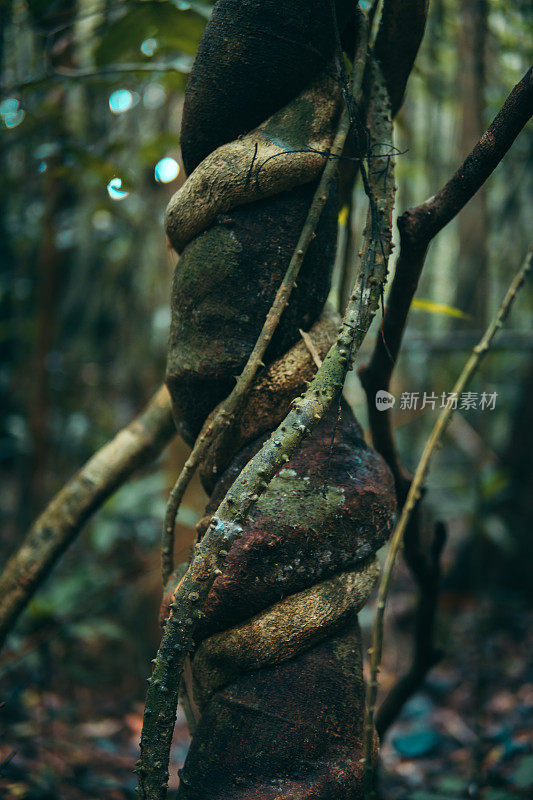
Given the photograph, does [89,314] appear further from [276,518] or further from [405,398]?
[276,518]

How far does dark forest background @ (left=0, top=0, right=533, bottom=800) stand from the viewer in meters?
1.75

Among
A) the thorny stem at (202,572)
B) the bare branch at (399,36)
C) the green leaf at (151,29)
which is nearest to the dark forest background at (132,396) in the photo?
the green leaf at (151,29)

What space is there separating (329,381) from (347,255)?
0.58 metres

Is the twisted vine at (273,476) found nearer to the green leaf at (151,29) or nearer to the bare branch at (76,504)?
the bare branch at (76,504)

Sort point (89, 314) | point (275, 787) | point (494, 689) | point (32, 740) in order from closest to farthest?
point (275, 787)
point (32, 740)
point (494, 689)
point (89, 314)

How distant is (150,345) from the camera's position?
4.43m

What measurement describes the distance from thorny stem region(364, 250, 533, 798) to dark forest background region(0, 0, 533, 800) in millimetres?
172

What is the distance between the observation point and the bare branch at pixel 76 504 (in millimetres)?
1222

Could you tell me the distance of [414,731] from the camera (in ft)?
7.99

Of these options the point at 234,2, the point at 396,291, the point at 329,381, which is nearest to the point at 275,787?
the point at 329,381

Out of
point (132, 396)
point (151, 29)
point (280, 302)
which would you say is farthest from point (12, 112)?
point (132, 396)

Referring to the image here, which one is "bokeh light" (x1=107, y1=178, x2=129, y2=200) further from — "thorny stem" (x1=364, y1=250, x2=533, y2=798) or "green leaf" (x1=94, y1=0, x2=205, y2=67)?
"thorny stem" (x1=364, y1=250, x2=533, y2=798)

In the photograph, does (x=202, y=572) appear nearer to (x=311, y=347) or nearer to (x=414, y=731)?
(x=311, y=347)

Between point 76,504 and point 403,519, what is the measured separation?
72 centimetres
